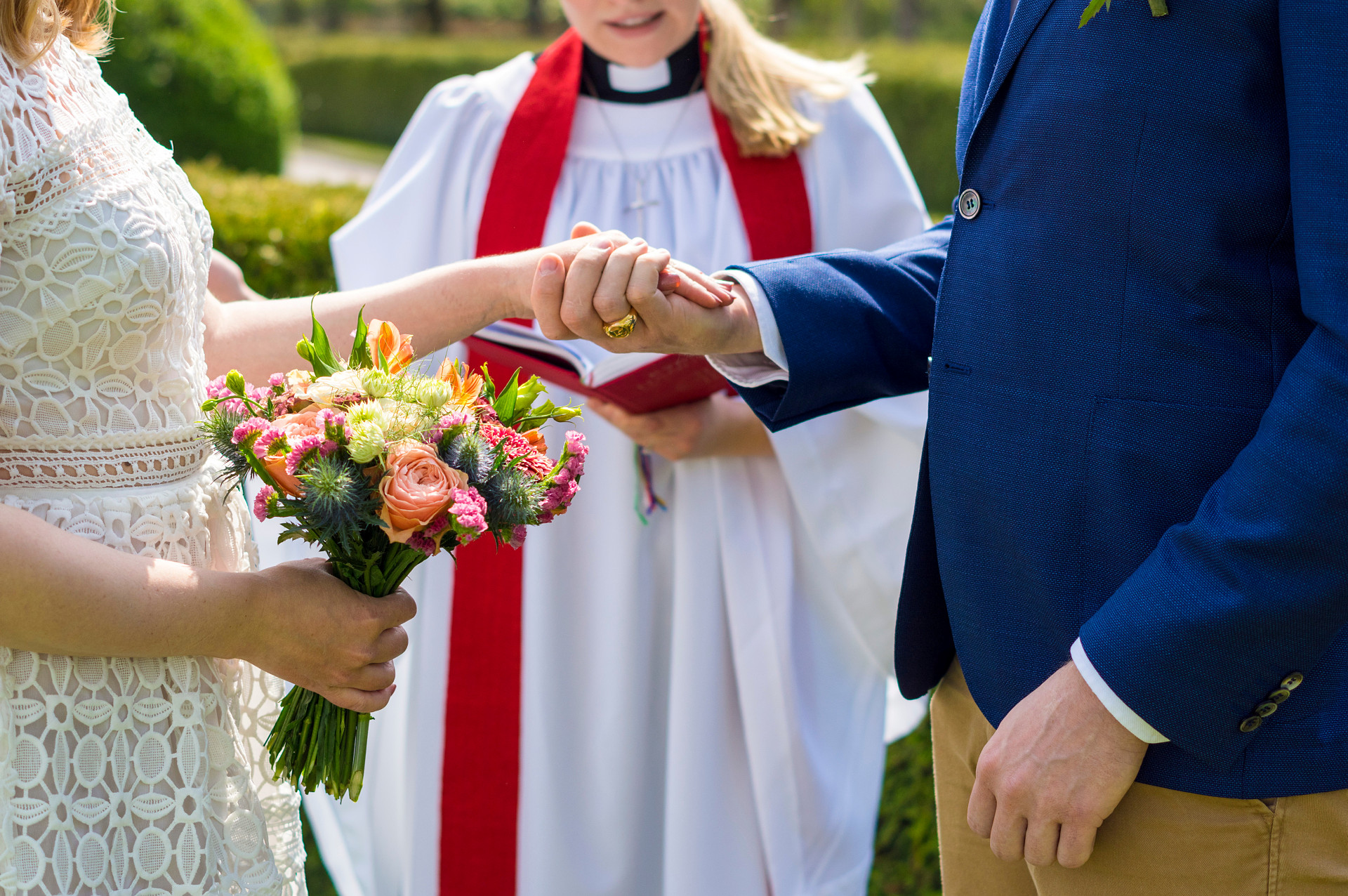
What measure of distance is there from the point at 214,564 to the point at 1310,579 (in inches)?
58.5

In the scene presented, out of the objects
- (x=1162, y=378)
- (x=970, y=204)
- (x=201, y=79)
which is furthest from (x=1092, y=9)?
(x=201, y=79)

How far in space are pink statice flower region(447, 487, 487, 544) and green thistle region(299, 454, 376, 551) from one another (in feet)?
0.36

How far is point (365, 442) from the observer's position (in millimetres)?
1477

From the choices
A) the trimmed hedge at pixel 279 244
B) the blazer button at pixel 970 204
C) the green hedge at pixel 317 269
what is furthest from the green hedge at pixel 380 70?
the blazer button at pixel 970 204

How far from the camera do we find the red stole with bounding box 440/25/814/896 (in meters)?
2.92

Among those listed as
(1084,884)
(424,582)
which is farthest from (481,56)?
(1084,884)

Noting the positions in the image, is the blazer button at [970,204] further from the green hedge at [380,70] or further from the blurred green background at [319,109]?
the green hedge at [380,70]

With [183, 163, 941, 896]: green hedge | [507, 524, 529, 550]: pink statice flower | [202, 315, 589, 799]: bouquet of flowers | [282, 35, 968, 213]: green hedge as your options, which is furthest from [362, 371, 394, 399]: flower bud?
[282, 35, 968, 213]: green hedge

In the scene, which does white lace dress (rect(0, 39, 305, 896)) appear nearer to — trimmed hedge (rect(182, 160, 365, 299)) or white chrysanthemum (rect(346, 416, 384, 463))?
white chrysanthemum (rect(346, 416, 384, 463))

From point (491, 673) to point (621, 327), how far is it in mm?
1243

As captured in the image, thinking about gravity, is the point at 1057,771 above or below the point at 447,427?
below

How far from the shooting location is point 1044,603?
1675 millimetres

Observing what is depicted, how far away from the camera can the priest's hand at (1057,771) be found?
1.55 meters

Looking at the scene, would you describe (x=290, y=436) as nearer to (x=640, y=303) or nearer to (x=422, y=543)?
(x=422, y=543)
